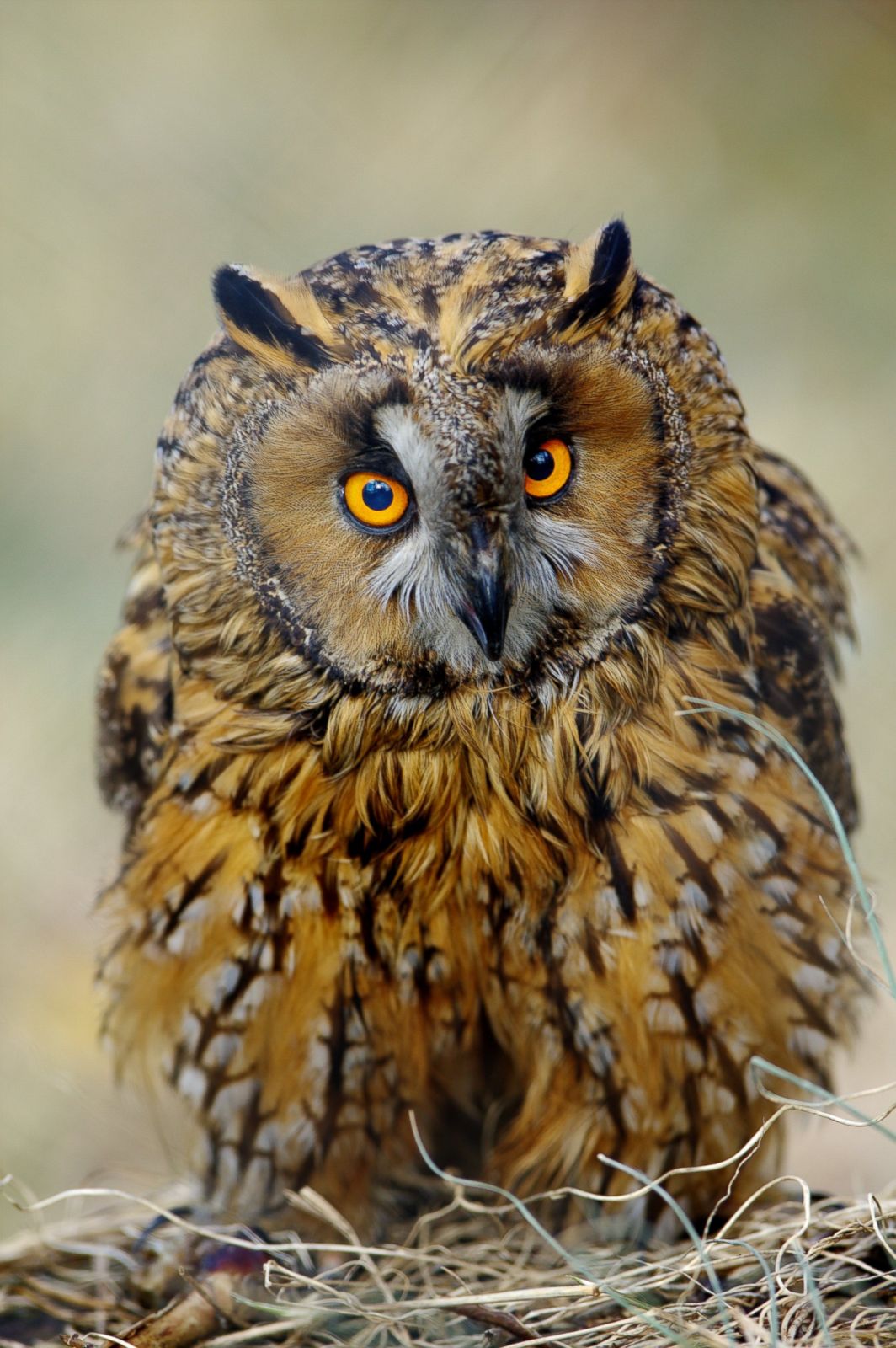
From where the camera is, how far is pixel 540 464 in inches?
48.5

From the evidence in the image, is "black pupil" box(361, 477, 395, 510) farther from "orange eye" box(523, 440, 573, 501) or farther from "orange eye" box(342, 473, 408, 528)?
"orange eye" box(523, 440, 573, 501)

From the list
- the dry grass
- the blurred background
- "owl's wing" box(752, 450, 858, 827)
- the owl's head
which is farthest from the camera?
the blurred background

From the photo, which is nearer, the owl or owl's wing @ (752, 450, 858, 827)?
the owl

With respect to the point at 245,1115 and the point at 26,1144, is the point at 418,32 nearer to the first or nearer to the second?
the point at 245,1115

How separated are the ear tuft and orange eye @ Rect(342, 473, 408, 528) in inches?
8.9

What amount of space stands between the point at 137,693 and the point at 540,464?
0.70 meters

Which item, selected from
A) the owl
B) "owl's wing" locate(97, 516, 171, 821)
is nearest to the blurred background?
"owl's wing" locate(97, 516, 171, 821)

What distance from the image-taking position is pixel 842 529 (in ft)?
6.61

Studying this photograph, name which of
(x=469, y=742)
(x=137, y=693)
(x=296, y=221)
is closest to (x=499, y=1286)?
(x=469, y=742)

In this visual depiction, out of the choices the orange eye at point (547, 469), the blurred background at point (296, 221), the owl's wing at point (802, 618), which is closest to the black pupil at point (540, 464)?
the orange eye at point (547, 469)

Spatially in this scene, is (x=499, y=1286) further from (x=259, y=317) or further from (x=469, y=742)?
(x=259, y=317)

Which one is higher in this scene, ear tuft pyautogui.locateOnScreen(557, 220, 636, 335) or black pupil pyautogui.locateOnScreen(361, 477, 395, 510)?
ear tuft pyautogui.locateOnScreen(557, 220, 636, 335)

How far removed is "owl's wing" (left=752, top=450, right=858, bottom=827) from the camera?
1544mm

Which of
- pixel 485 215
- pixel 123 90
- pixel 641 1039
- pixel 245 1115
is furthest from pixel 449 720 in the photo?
pixel 123 90
